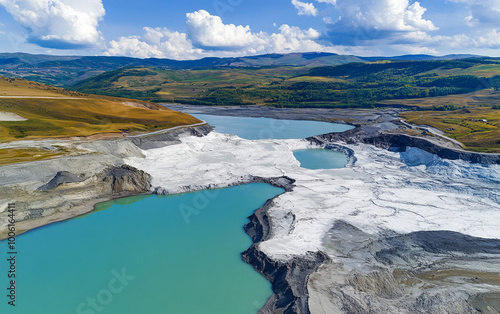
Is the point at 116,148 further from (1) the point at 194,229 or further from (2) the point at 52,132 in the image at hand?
(1) the point at 194,229

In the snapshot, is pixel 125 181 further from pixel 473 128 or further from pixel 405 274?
pixel 473 128

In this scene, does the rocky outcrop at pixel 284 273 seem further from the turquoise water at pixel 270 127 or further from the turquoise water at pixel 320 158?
the turquoise water at pixel 270 127

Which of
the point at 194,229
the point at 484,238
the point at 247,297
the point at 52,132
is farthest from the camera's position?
the point at 52,132

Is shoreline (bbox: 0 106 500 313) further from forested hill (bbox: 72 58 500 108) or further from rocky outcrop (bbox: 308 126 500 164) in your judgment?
forested hill (bbox: 72 58 500 108)

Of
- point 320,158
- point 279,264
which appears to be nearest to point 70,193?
point 279,264

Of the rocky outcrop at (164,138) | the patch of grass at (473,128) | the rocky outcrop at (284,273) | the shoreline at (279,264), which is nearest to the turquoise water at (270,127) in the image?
the rocky outcrop at (164,138)

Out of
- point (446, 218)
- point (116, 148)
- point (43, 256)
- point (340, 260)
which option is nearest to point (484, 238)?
point (446, 218)
